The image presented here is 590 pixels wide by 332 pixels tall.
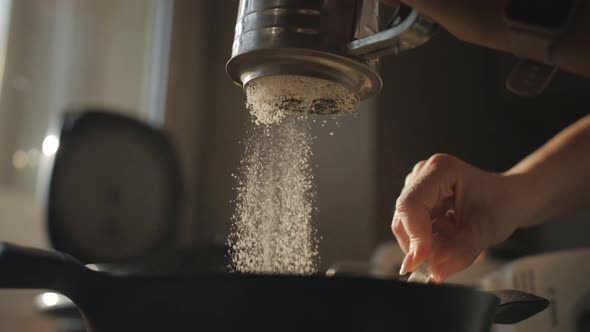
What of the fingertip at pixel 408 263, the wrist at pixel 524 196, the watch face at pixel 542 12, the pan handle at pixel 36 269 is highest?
the watch face at pixel 542 12

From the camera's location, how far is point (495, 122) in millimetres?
1108

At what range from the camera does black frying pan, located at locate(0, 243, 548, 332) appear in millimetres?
294

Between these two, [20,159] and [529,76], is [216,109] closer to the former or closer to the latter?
[20,159]

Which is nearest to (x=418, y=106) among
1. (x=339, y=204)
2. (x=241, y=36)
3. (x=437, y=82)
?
(x=437, y=82)

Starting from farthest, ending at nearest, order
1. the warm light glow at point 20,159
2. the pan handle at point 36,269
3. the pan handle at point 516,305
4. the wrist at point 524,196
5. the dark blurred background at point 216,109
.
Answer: the warm light glow at point 20,159
the dark blurred background at point 216,109
the wrist at point 524,196
the pan handle at point 516,305
the pan handle at point 36,269

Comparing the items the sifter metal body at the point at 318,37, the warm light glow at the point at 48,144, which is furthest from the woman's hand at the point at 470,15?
the warm light glow at the point at 48,144

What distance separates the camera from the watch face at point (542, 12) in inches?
12.0

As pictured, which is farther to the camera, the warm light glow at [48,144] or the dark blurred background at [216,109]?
the warm light glow at [48,144]

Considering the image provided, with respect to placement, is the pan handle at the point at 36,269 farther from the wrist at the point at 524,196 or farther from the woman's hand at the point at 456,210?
the wrist at the point at 524,196

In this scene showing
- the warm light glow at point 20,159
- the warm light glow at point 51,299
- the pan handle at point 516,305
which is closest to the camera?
the pan handle at point 516,305

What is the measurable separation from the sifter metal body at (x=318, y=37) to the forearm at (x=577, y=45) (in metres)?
0.07

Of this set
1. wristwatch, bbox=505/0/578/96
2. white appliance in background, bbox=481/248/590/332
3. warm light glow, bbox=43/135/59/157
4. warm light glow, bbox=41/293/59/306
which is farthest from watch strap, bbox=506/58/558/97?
warm light glow, bbox=43/135/59/157

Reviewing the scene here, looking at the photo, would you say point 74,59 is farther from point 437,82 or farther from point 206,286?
point 206,286

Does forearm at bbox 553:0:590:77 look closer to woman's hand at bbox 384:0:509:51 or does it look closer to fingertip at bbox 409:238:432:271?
woman's hand at bbox 384:0:509:51
